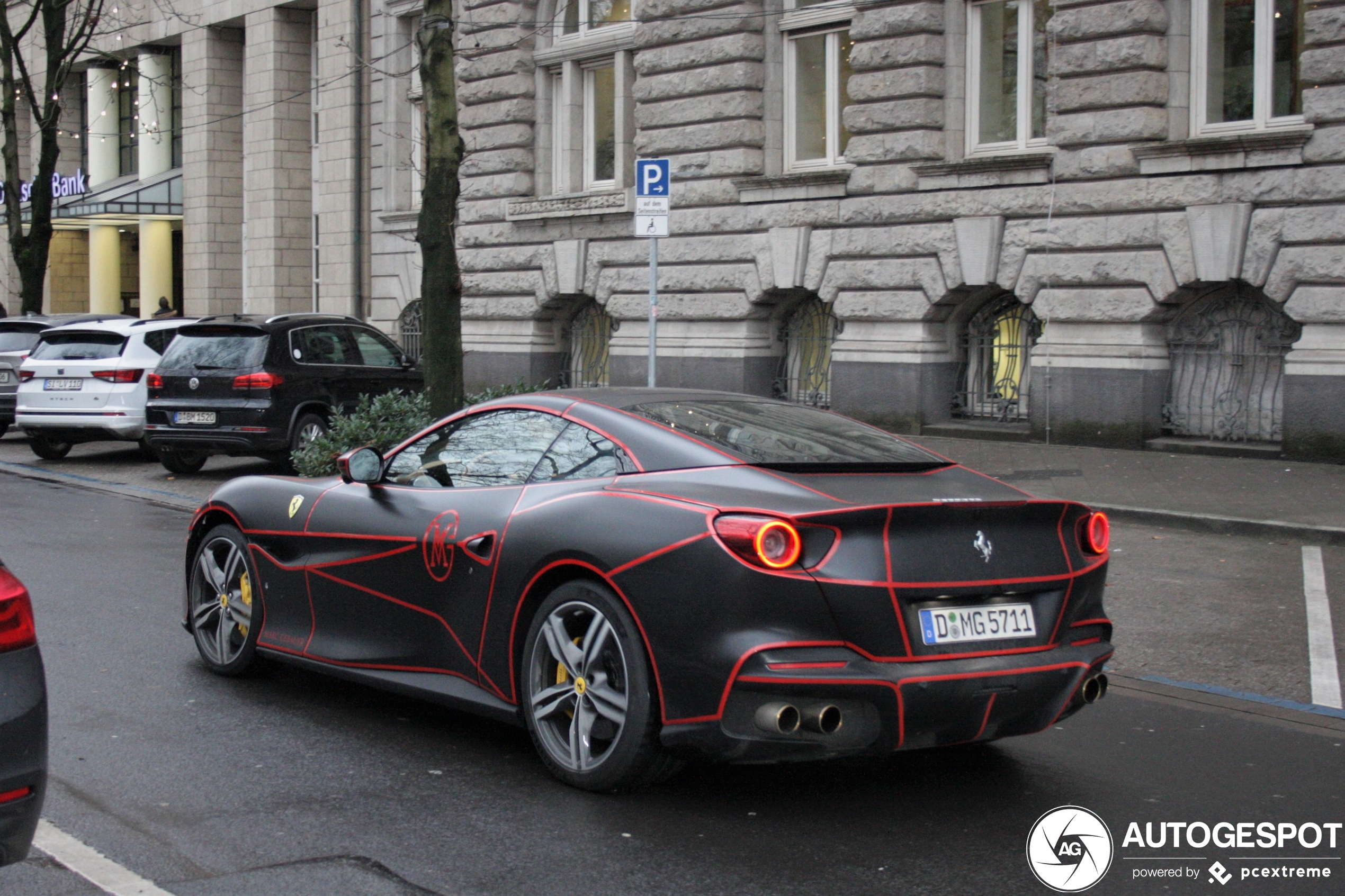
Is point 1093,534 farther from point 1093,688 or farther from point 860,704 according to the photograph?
point 860,704

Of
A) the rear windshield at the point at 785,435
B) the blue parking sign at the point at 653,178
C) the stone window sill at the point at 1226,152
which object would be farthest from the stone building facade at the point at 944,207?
the rear windshield at the point at 785,435

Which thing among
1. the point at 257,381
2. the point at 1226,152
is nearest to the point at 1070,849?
the point at 257,381

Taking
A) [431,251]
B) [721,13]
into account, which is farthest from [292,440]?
[721,13]

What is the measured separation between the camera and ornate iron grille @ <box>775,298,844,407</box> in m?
20.5

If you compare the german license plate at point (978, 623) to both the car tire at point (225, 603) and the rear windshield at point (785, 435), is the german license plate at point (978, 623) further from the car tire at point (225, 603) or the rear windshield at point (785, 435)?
the car tire at point (225, 603)

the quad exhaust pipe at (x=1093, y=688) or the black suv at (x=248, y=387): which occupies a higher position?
the black suv at (x=248, y=387)

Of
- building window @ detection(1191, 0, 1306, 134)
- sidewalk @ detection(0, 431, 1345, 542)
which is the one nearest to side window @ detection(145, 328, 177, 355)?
sidewalk @ detection(0, 431, 1345, 542)

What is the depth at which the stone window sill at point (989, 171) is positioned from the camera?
17.3 m

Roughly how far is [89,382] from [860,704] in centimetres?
1480

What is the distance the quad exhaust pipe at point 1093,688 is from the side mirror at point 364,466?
9.35ft

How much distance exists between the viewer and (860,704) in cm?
460

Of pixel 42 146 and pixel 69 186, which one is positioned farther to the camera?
pixel 69 186

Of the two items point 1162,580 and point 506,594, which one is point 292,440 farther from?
point 506,594

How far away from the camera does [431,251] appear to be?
46.8 feet
